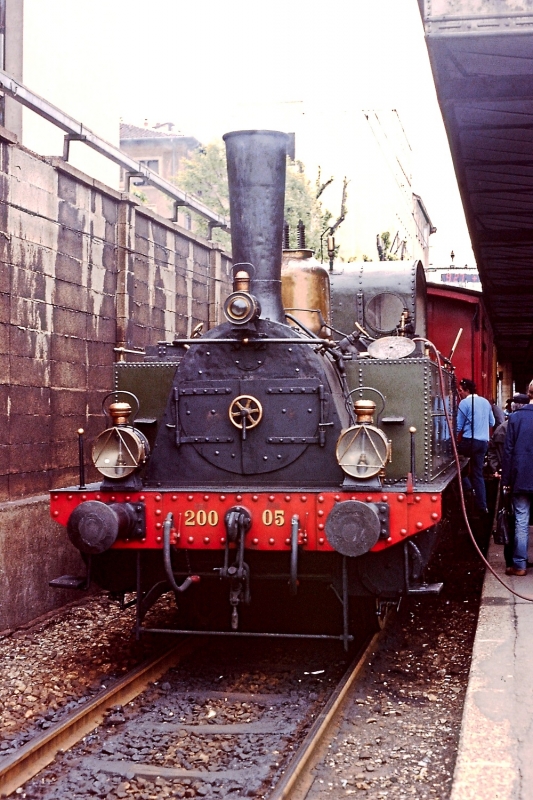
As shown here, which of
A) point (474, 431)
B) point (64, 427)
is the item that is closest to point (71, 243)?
point (64, 427)

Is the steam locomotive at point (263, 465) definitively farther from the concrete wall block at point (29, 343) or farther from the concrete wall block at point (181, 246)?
the concrete wall block at point (181, 246)

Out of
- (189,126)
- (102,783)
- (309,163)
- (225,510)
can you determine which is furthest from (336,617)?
(189,126)

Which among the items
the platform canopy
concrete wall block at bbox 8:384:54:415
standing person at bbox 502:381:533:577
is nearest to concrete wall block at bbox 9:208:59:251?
concrete wall block at bbox 8:384:54:415

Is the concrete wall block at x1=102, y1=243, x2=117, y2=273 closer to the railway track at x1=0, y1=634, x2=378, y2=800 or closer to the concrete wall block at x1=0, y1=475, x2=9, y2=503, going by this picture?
the concrete wall block at x1=0, y1=475, x2=9, y2=503

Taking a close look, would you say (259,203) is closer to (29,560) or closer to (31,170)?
(31,170)

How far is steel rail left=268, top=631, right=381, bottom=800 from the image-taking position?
149 inches

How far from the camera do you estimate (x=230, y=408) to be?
5.56 metres

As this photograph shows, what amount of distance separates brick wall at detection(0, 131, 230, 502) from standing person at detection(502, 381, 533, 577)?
3623 millimetres

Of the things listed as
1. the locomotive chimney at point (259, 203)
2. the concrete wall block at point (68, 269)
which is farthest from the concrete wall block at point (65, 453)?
the locomotive chimney at point (259, 203)

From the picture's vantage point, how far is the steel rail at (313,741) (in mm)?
3779

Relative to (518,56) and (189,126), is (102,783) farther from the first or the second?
(189,126)

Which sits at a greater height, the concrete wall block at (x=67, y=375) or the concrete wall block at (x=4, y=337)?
the concrete wall block at (x=4, y=337)

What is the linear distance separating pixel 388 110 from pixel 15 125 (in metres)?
28.9

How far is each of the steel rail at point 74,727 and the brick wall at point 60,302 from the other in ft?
6.51
